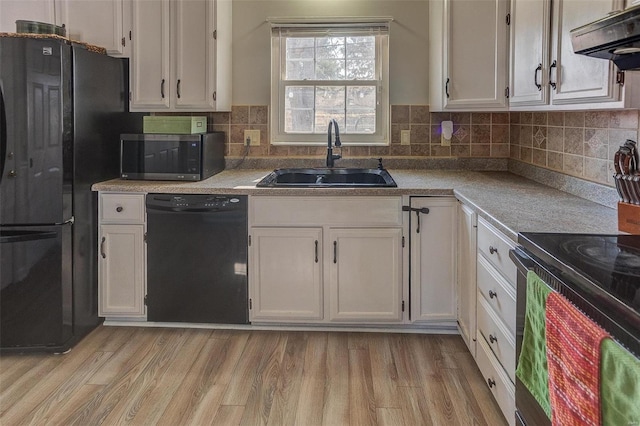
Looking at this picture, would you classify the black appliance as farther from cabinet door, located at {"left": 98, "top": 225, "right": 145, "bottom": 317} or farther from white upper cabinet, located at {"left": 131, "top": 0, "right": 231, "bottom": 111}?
white upper cabinet, located at {"left": 131, "top": 0, "right": 231, "bottom": 111}

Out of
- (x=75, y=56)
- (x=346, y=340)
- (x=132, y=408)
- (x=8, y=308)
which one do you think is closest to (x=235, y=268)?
(x=346, y=340)

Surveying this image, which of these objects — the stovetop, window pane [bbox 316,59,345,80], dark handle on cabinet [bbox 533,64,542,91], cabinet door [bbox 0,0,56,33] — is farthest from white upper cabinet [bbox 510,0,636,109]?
cabinet door [bbox 0,0,56,33]

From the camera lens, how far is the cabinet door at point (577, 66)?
1.83 m

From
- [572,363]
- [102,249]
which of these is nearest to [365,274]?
[102,249]

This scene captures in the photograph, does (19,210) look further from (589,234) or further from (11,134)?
(589,234)

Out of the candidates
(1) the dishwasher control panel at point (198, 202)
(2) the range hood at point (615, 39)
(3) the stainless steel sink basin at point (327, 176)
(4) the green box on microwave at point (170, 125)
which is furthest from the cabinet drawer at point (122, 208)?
(2) the range hood at point (615, 39)

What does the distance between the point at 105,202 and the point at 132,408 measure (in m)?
1.25

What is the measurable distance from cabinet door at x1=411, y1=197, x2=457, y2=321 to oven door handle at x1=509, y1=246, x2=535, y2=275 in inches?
46.2

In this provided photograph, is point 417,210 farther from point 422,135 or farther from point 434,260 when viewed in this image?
point 422,135

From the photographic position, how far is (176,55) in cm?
338

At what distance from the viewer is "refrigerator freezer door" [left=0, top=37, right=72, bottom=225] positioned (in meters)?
2.73

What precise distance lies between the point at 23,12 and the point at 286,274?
2215mm

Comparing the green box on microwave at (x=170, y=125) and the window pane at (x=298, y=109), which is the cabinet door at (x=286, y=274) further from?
the window pane at (x=298, y=109)

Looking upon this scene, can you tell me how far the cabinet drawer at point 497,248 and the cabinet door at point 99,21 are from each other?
2.37m
